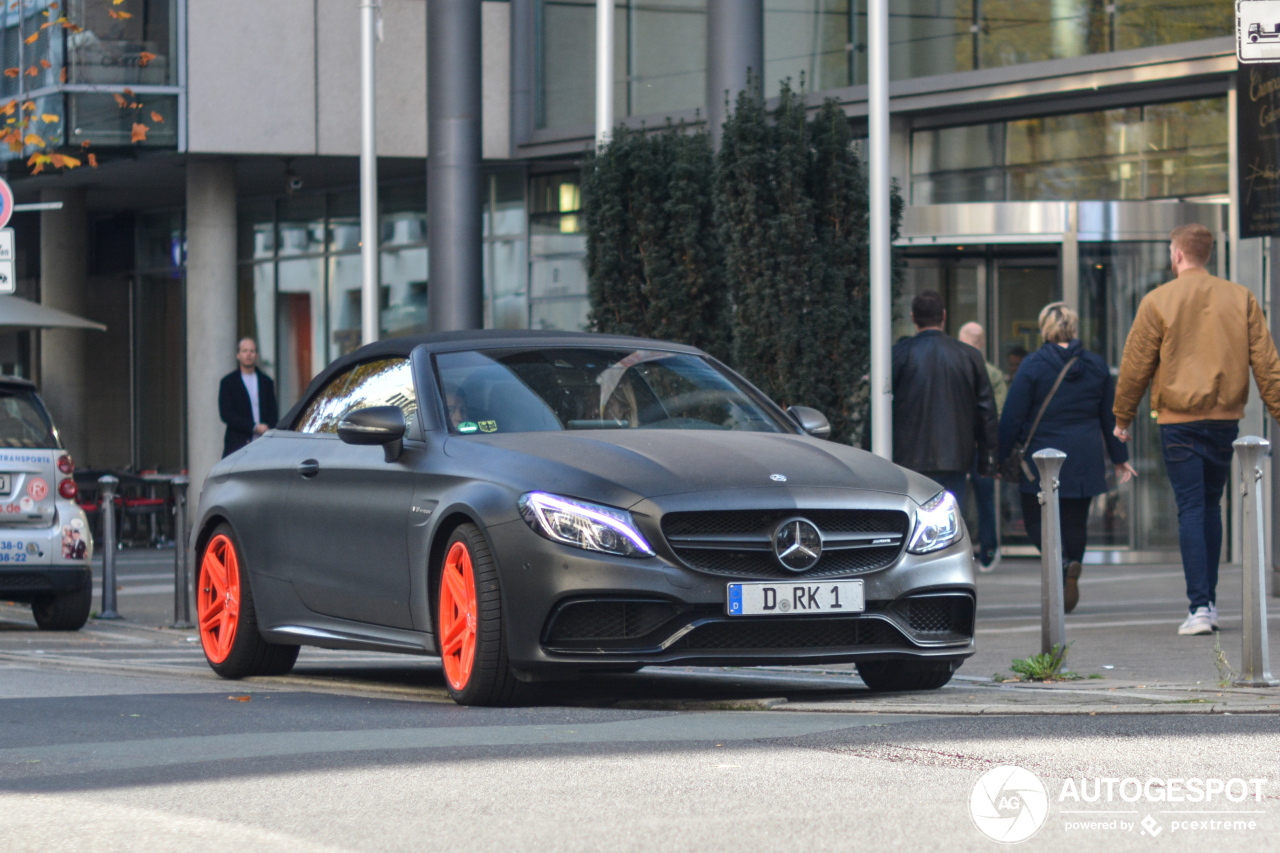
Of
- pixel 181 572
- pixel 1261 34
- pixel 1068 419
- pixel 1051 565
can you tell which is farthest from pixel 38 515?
pixel 1261 34

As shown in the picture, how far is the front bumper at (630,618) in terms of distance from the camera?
7.10 metres

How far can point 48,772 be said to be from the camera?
601 centimetres

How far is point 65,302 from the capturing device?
3062 cm

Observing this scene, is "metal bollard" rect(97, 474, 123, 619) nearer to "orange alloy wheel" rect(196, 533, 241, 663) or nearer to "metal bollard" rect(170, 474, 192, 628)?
"metal bollard" rect(170, 474, 192, 628)

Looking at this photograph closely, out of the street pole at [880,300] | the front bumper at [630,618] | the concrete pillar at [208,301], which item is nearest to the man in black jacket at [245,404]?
the street pole at [880,300]

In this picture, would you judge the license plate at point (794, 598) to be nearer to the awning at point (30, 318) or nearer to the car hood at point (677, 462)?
the car hood at point (677, 462)

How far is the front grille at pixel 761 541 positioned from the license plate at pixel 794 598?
5cm

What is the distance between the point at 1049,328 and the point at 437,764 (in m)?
7.76

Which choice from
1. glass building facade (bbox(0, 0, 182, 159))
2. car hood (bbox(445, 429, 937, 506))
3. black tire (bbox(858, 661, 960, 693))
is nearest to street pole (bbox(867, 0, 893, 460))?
black tire (bbox(858, 661, 960, 693))

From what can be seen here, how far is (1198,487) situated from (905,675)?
2.93 metres

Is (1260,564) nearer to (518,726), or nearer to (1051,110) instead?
(518,726)

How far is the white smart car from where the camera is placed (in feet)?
42.8

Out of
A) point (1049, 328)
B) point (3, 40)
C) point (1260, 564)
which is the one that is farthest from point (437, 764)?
point (3, 40)

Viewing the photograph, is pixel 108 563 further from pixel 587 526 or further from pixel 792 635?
pixel 792 635
